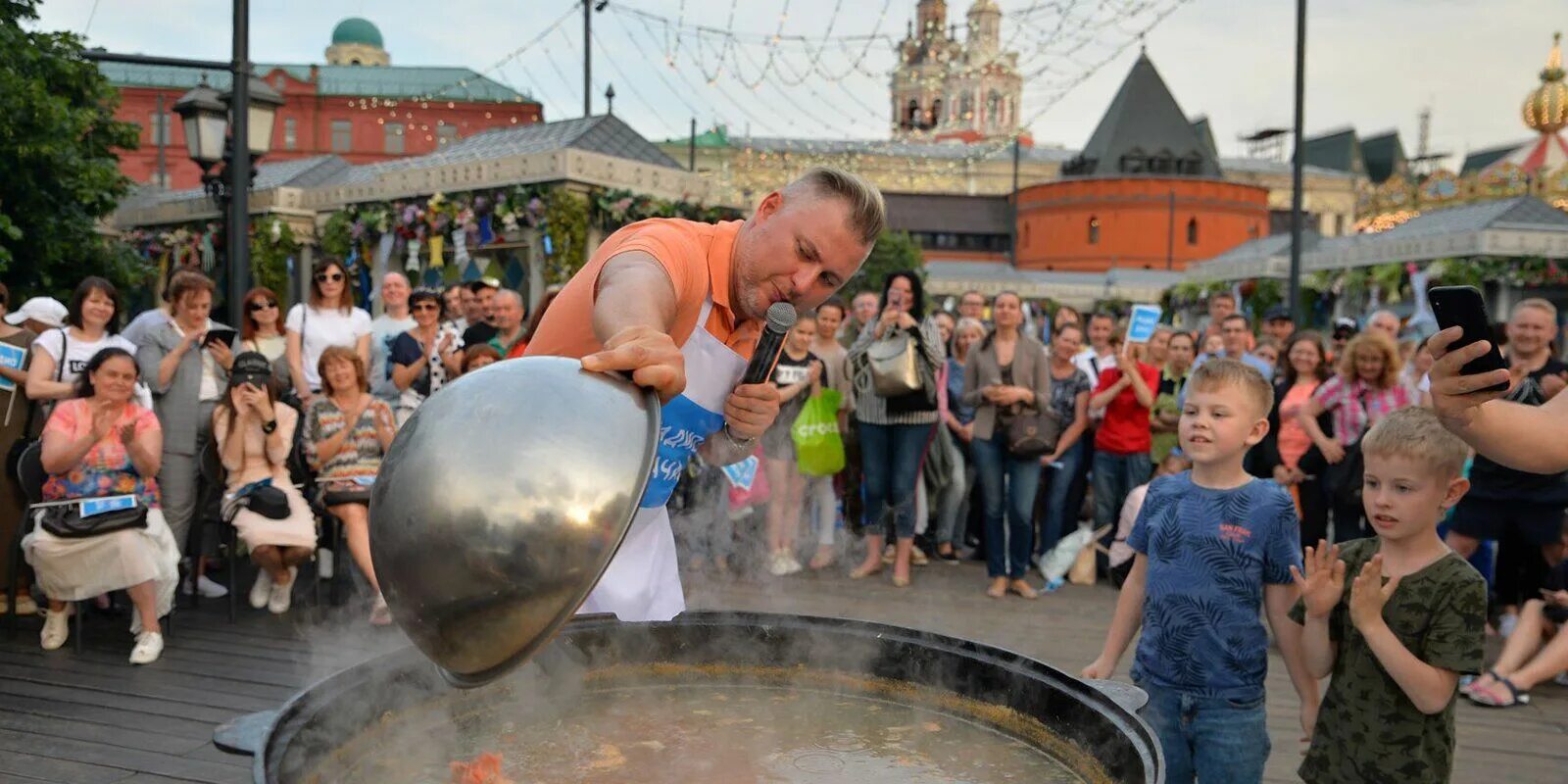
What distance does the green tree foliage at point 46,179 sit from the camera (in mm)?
14641

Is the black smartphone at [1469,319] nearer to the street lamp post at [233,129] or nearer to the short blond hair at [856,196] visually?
the short blond hair at [856,196]

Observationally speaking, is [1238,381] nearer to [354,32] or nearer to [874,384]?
[874,384]

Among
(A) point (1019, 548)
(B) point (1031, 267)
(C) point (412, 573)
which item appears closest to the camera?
(C) point (412, 573)

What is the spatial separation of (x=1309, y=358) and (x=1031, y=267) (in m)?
48.4

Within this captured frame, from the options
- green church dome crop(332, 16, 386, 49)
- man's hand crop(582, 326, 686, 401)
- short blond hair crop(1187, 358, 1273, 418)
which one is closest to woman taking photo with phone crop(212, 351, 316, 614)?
short blond hair crop(1187, 358, 1273, 418)

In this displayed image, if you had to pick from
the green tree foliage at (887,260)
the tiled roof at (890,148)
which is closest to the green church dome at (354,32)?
the tiled roof at (890,148)

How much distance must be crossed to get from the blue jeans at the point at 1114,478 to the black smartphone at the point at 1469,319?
554 centimetres

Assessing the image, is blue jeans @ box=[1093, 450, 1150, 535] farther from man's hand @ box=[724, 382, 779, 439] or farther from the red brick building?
the red brick building

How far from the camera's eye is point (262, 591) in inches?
240

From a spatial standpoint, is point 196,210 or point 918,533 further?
point 196,210

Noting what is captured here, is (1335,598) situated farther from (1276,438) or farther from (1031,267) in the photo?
(1031,267)

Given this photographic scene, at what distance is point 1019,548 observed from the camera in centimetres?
683

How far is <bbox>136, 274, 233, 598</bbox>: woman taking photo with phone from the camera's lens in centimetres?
585

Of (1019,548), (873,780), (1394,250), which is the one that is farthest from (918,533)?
(1394,250)
